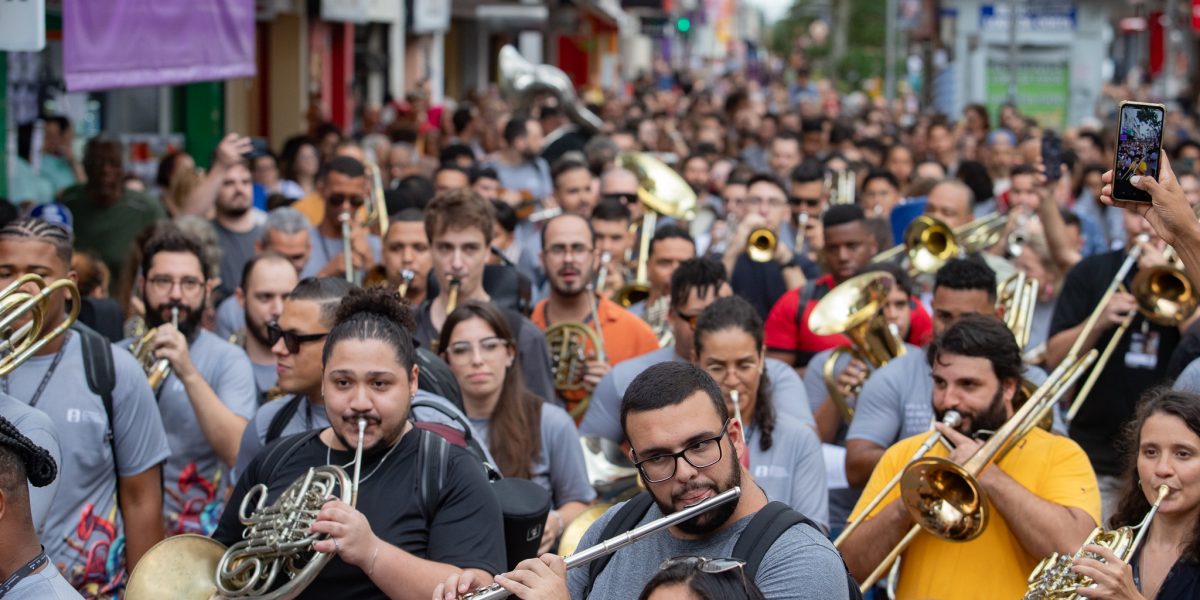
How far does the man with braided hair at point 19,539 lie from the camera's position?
384 cm

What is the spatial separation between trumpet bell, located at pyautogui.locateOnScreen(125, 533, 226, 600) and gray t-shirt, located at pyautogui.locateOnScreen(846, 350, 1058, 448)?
2692mm

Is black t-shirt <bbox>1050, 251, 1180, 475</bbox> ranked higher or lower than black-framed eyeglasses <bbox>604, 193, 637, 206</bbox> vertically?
lower

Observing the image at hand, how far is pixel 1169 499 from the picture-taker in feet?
14.7

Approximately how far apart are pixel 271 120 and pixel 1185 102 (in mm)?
20245

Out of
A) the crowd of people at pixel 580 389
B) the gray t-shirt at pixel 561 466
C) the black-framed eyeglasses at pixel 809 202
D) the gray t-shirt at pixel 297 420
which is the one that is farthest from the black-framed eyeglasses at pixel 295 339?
the black-framed eyeglasses at pixel 809 202

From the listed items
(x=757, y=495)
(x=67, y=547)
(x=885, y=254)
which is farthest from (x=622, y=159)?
(x=757, y=495)

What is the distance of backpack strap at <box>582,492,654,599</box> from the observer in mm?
3811

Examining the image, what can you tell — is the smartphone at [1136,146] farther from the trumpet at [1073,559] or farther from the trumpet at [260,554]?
the trumpet at [260,554]

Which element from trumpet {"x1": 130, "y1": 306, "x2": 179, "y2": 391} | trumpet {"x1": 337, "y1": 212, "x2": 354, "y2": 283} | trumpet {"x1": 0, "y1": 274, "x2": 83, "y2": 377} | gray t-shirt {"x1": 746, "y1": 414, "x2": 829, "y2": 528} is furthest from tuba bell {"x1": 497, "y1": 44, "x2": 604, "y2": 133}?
trumpet {"x1": 0, "y1": 274, "x2": 83, "y2": 377}

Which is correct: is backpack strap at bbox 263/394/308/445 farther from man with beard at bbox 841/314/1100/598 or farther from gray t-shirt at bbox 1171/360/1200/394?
gray t-shirt at bbox 1171/360/1200/394

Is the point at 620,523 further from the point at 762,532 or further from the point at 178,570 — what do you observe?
the point at 178,570

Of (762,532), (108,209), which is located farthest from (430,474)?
(108,209)

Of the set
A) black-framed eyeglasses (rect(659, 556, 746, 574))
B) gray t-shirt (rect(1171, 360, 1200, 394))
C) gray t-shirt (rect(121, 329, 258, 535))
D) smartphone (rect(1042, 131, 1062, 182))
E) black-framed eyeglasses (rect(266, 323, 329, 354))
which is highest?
smartphone (rect(1042, 131, 1062, 182))

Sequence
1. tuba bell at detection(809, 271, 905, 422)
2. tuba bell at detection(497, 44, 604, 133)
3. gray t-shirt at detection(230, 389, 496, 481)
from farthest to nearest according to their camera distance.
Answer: tuba bell at detection(497, 44, 604, 133) → tuba bell at detection(809, 271, 905, 422) → gray t-shirt at detection(230, 389, 496, 481)
